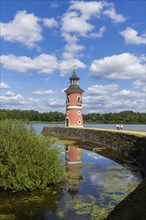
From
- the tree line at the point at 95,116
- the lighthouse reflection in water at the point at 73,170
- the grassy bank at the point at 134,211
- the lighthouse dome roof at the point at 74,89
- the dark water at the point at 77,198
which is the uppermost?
the lighthouse dome roof at the point at 74,89

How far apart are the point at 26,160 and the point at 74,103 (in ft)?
125

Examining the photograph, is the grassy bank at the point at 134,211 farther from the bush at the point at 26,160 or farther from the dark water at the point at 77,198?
the bush at the point at 26,160

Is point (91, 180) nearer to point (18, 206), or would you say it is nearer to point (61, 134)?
point (18, 206)

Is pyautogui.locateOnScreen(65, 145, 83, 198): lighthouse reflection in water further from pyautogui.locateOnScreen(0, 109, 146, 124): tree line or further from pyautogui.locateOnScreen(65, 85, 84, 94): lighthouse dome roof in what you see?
pyautogui.locateOnScreen(0, 109, 146, 124): tree line

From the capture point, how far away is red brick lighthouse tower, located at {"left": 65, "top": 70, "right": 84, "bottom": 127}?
176ft

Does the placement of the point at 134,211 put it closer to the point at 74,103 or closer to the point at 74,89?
the point at 74,103

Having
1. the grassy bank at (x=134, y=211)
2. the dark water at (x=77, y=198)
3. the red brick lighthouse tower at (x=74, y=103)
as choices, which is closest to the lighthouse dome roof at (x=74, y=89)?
the red brick lighthouse tower at (x=74, y=103)

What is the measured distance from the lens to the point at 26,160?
15664 millimetres

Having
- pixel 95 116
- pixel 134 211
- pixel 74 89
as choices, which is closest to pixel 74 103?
pixel 74 89

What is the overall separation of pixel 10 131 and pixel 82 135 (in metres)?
31.3

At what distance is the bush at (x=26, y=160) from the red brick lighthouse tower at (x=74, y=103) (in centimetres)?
3619

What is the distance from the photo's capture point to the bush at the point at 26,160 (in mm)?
15242

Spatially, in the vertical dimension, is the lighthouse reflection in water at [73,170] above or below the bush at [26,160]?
below

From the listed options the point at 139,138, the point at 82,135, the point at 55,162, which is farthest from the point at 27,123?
the point at 82,135
